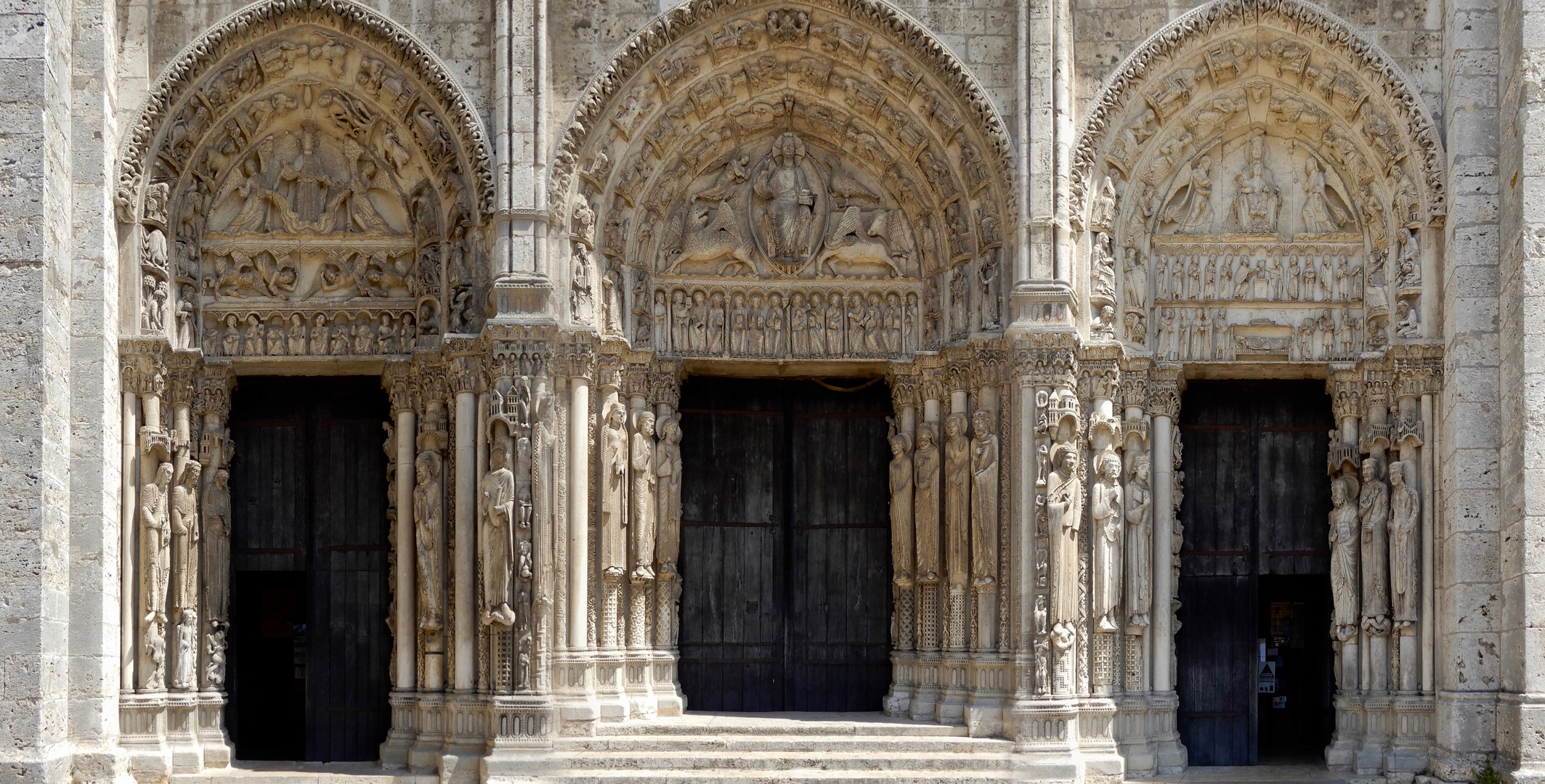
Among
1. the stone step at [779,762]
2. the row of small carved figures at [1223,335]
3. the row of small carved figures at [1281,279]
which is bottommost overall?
the stone step at [779,762]

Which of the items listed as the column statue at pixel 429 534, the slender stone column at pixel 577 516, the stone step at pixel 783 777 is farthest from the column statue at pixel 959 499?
the column statue at pixel 429 534

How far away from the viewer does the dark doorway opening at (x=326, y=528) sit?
694 inches

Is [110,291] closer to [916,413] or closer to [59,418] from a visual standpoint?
[59,418]

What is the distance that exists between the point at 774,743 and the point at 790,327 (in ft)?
12.1

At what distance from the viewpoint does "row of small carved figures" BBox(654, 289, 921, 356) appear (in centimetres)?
1758

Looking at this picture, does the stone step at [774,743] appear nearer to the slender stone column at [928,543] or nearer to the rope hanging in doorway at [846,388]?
the slender stone column at [928,543]

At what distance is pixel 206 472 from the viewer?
17.2 meters

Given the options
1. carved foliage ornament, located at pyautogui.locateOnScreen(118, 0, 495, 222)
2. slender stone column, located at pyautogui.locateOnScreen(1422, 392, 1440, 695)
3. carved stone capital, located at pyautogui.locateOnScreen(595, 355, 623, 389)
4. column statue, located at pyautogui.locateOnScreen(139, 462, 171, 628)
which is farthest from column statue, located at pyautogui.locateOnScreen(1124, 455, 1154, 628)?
column statue, located at pyautogui.locateOnScreen(139, 462, 171, 628)

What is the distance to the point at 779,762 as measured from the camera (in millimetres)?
16125

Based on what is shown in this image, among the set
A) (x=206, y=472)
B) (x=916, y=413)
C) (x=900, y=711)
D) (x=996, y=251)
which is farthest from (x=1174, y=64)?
(x=206, y=472)

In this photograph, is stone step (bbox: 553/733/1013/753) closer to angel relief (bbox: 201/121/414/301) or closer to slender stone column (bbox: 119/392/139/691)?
slender stone column (bbox: 119/392/139/691)

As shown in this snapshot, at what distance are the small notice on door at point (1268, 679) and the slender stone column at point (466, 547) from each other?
7648mm

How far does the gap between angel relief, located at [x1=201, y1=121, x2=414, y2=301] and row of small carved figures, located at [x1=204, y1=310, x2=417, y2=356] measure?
0.69 feet

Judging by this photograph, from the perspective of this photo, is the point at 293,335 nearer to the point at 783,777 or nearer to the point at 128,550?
the point at 128,550
